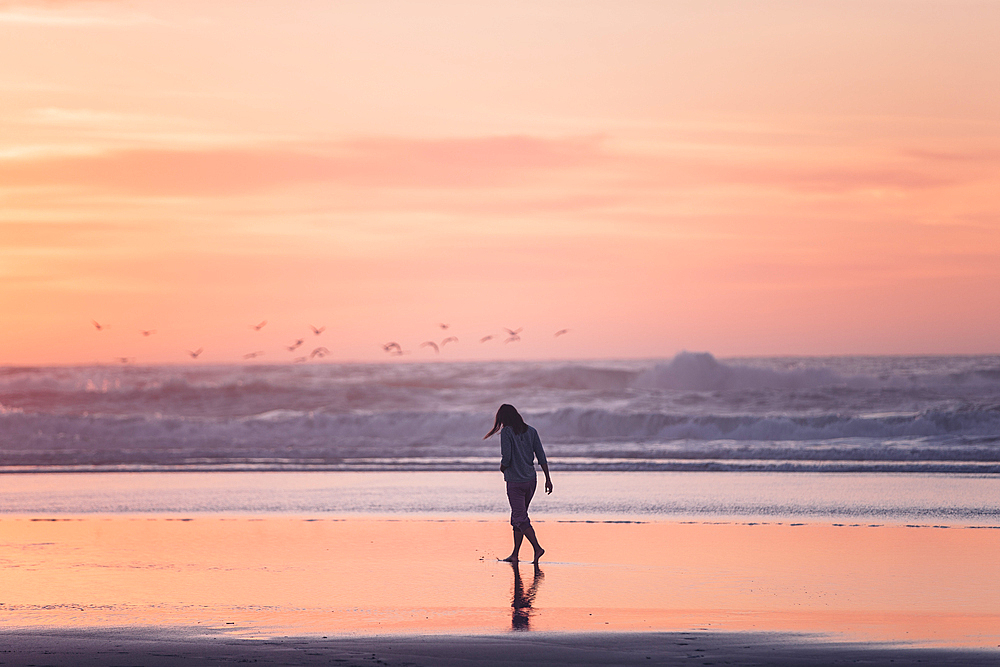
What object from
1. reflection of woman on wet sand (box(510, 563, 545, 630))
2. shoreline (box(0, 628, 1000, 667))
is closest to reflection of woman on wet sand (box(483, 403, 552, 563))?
reflection of woman on wet sand (box(510, 563, 545, 630))

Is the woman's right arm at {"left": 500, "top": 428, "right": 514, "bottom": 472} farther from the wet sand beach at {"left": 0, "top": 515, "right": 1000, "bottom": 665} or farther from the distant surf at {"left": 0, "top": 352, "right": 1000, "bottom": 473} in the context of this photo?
the distant surf at {"left": 0, "top": 352, "right": 1000, "bottom": 473}

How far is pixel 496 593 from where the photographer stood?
8.89m

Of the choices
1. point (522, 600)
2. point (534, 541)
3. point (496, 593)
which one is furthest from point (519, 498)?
point (522, 600)

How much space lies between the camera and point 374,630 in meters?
7.52

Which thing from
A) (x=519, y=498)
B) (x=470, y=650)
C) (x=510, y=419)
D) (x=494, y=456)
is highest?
(x=494, y=456)

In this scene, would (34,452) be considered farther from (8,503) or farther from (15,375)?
(15,375)

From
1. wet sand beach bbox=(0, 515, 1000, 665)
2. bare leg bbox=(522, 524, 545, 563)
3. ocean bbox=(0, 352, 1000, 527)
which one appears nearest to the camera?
wet sand beach bbox=(0, 515, 1000, 665)

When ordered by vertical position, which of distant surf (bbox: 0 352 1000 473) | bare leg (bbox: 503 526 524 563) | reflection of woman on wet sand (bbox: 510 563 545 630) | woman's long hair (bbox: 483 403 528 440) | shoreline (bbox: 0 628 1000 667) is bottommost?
shoreline (bbox: 0 628 1000 667)

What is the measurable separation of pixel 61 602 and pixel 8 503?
846 cm

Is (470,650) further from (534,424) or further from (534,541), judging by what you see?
(534,424)

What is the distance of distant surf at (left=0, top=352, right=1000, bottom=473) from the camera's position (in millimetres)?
21891

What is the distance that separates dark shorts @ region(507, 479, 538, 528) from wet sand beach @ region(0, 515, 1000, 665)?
49 centimetres

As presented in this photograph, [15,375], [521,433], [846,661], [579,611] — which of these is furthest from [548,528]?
[15,375]

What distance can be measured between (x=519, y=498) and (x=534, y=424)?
19.9 m
